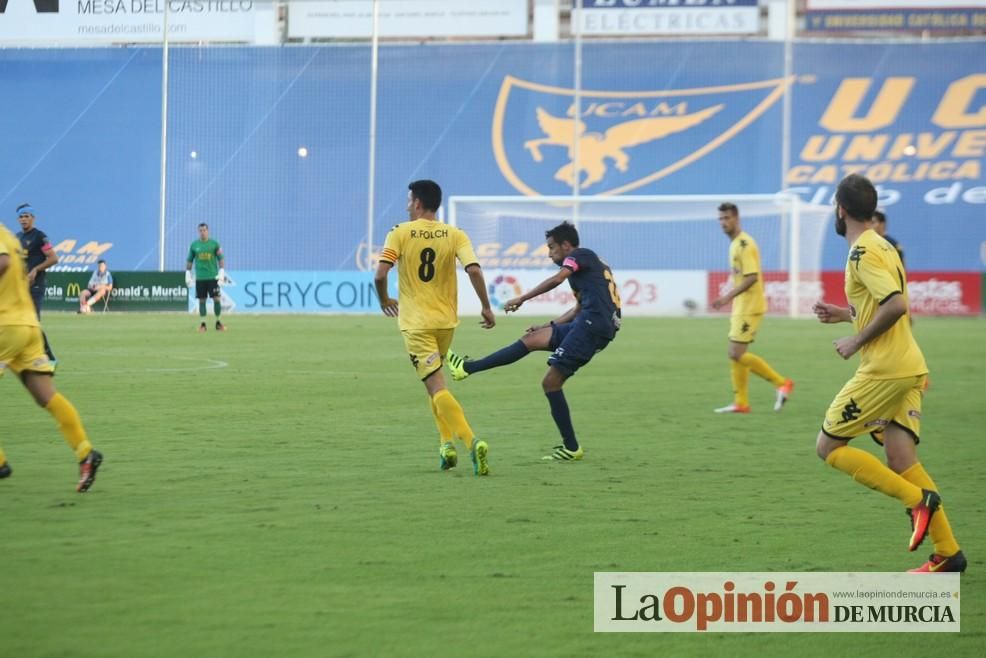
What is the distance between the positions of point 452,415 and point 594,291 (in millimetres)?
2129

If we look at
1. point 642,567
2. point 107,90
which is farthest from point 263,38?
point 642,567

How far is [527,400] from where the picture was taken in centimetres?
1556

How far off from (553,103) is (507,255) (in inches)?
527

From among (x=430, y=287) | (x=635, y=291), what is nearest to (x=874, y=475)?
(x=430, y=287)

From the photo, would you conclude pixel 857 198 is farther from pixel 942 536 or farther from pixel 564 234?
pixel 564 234

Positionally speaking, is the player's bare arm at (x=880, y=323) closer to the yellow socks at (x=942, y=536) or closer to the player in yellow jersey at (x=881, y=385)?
the player in yellow jersey at (x=881, y=385)

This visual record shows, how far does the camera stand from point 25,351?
8.48 metres

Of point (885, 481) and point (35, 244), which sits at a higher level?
point (35, 244)

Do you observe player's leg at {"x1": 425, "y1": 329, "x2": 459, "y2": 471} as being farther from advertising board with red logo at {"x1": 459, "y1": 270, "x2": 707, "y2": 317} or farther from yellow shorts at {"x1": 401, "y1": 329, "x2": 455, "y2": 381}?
advertising board with red logo at {"x1": 459, "y1": 270, "x2": 707, "y2": 317}

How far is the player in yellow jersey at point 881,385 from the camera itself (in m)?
6.55

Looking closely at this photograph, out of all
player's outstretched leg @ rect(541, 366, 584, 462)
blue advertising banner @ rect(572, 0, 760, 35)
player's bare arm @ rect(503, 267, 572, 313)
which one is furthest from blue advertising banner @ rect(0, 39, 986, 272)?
player's outstretched leg @ rect(541, 366, 584, 462)

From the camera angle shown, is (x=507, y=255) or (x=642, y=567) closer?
(x=642, y=567)

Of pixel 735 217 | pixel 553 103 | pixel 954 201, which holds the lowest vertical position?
pixel 735 217

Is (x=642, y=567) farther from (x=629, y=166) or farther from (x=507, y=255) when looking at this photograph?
(x=629, y=166)
